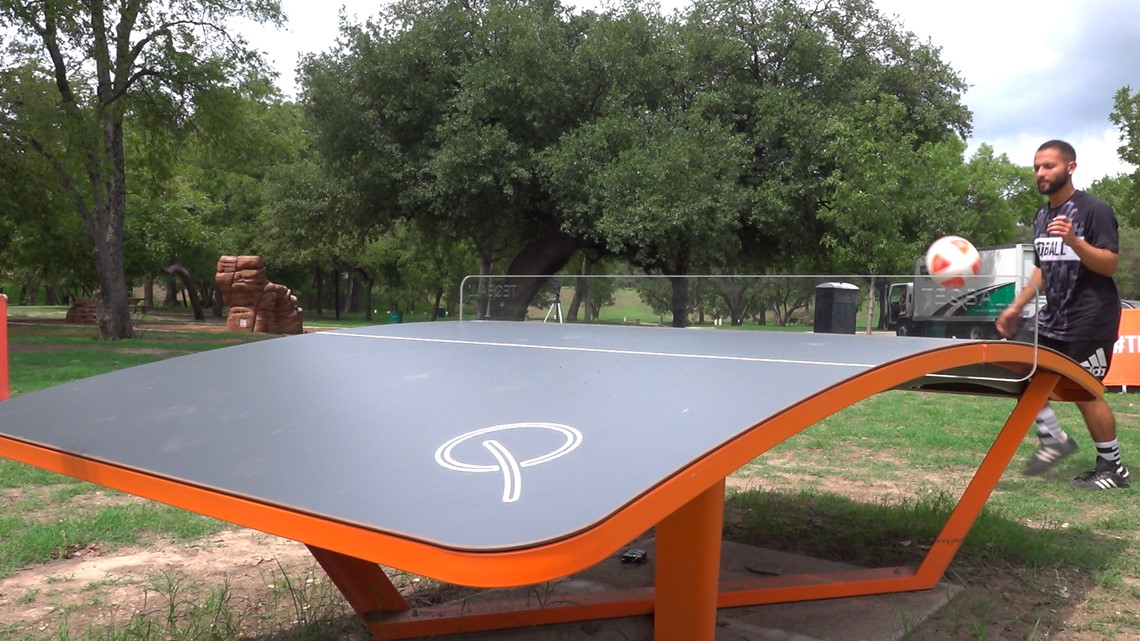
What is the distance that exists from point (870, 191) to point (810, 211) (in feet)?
7.91

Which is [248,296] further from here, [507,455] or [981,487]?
[507,455]

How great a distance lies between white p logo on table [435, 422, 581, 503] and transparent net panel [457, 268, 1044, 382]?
177 cm

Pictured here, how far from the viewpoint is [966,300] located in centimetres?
371

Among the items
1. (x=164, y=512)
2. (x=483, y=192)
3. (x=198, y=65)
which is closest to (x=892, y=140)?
(x=483, y=192)

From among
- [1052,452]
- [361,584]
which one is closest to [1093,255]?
[1052,452]

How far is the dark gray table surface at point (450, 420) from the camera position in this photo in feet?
6.20

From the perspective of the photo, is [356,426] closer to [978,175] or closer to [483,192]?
[483,192]

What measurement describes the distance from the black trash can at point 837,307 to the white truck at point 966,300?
0.64ft

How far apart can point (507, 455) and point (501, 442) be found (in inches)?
3.6

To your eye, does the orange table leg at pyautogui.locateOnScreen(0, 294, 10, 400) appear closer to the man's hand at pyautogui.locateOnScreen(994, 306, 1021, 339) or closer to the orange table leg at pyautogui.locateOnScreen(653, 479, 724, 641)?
the orange table leg at pyautogui.locateOnScreen(653, 479, 724, 641)

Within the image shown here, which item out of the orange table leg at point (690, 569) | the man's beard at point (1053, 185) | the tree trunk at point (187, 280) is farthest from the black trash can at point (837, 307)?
the tree trunk at point (187, 280)

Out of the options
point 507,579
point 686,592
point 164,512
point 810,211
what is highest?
point 810,211

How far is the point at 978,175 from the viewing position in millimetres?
39375

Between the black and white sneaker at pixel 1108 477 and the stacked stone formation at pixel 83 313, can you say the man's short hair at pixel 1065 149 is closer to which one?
the black and white sneaker at pixel 1108 477
